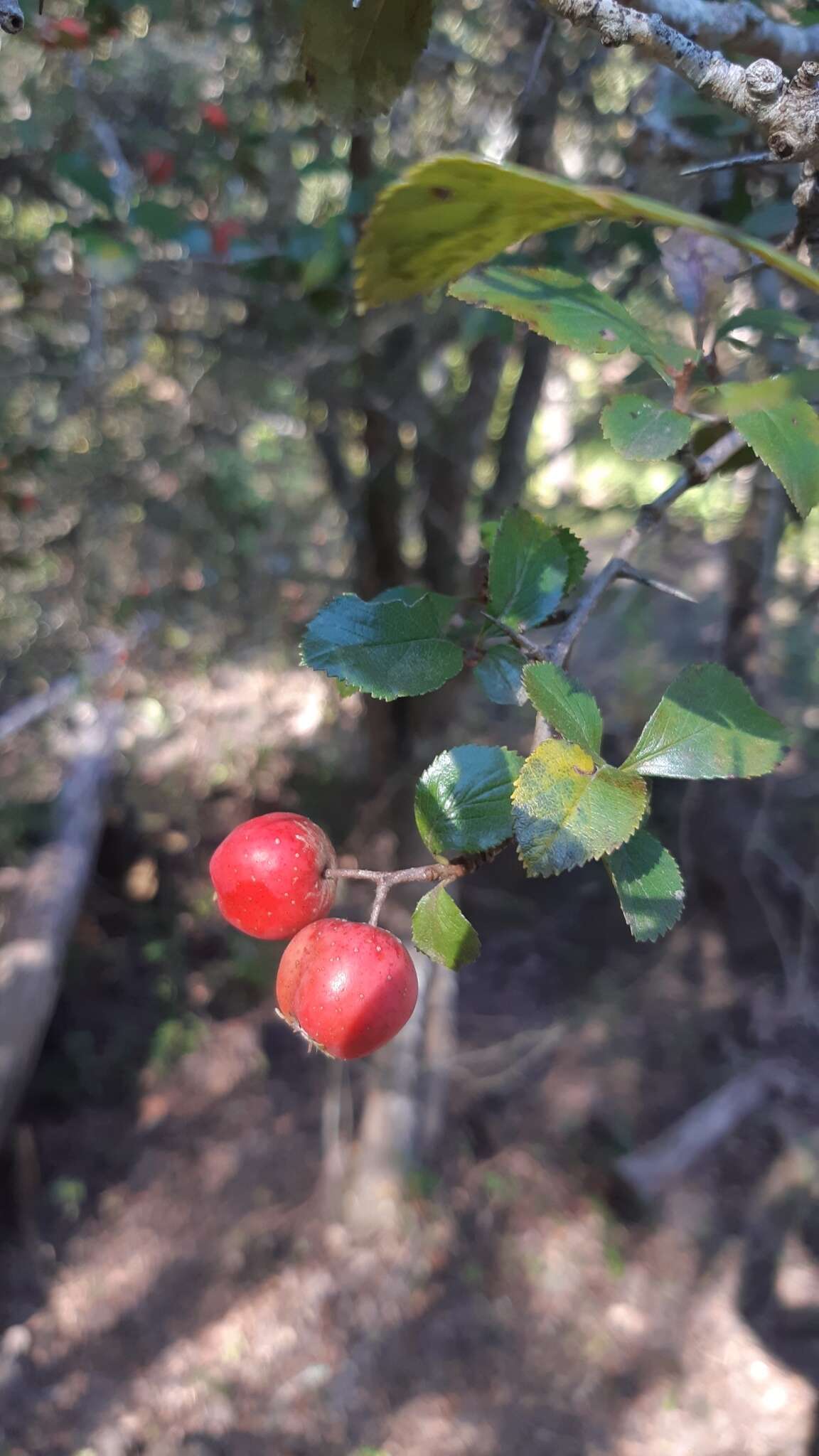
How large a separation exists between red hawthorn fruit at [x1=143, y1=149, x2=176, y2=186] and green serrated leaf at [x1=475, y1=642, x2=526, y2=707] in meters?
1.82

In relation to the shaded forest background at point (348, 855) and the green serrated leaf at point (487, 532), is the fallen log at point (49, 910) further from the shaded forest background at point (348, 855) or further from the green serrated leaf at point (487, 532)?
the green serrated leaf at point (487, 532)

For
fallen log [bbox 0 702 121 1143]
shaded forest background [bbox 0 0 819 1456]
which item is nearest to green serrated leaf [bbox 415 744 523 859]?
shaded forest background [bbox 0 0 819 1456]

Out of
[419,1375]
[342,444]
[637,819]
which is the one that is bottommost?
[419,1375]

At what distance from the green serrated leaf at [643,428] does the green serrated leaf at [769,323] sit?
15cm

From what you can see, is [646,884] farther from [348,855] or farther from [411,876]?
[348,855]

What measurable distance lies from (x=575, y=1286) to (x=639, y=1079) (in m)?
0.73

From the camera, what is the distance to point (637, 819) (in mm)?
467

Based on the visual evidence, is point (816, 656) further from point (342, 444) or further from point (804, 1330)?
point (804, 1330)

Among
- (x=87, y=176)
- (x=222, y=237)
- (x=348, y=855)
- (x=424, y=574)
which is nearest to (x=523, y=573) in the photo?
(x=87, y=176)

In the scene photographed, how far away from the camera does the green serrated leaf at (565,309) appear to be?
1.86 ft

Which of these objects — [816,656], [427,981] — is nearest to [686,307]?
[427,981]

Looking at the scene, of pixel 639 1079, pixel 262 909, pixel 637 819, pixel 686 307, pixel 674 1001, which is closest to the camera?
pixel 637 819

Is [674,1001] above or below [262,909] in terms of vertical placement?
below

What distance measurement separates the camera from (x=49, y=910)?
342 centimetres
